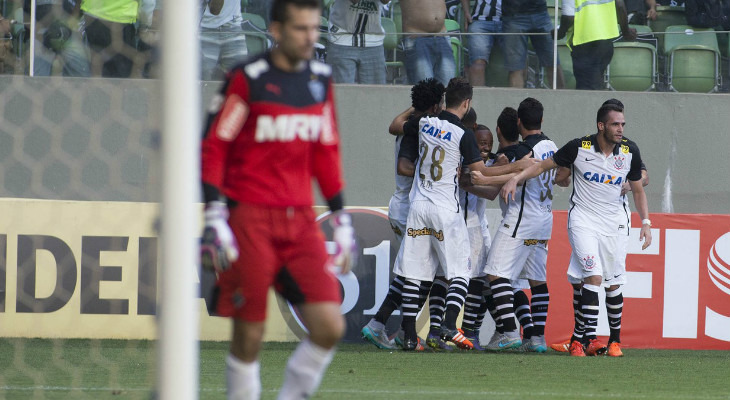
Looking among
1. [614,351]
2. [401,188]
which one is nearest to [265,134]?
[401,188]

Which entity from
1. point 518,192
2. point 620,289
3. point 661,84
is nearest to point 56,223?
point 518,192

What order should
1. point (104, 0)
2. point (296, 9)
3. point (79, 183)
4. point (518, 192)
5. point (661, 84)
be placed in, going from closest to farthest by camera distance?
point (296, 9), point (104, 0), point (518, 192), point (79, 183), point (661, 84)

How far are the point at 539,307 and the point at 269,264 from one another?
5.08 metres

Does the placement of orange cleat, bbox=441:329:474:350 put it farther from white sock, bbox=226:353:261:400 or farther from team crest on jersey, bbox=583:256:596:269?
white sock, bbox=226:353:261:400

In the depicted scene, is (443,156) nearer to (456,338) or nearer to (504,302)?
(504,302)

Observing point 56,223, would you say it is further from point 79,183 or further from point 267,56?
point 267,56

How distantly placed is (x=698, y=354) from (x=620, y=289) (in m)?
0.86

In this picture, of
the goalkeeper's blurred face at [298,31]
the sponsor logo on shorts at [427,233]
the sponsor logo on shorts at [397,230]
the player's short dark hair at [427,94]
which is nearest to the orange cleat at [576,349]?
the sponsor logo on shorts at [427,233]

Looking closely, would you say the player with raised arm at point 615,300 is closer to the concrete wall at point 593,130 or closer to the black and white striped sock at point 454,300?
the black and white striped sock at point 454,300

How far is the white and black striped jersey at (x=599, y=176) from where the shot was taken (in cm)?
859

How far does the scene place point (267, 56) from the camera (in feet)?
14.3

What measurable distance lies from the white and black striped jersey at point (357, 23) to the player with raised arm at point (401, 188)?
189 cm

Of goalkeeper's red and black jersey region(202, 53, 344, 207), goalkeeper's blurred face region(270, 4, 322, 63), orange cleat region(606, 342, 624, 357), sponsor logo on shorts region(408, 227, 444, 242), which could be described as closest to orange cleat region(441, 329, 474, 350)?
sponsor logo on shorts region(408, 227, 444, 242)

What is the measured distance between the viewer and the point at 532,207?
8.91 meters
